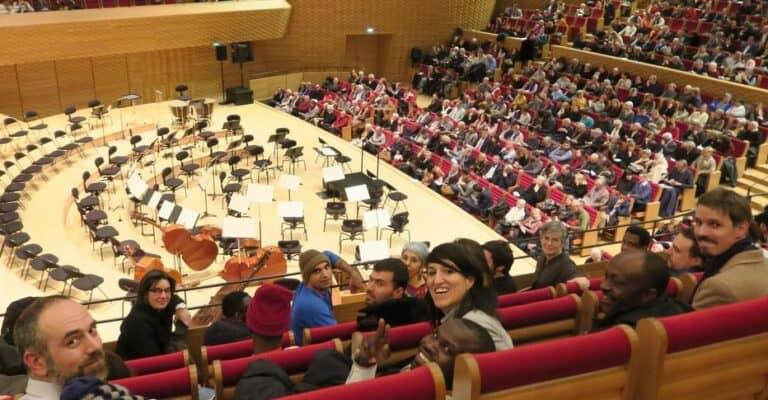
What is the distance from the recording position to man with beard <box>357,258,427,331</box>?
3.31 meters

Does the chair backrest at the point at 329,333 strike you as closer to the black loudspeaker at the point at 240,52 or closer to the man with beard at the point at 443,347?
the man with beard at the point at 443,347

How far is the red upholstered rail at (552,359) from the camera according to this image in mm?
1984

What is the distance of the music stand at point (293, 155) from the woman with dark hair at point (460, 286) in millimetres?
10703

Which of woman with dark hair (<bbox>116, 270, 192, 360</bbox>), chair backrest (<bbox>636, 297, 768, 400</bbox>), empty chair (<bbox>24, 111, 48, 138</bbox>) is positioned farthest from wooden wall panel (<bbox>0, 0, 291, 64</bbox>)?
chair backrest (<bbox>636, 297, 768, 400</bbox>)

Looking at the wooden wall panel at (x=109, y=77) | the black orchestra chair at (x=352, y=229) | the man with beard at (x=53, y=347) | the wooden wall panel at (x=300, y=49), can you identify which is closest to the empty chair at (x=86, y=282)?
the black orchestra chair at (x=352, y=229)

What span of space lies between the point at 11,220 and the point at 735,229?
9.56 metres

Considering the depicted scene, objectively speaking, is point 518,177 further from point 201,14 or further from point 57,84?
point 57,84

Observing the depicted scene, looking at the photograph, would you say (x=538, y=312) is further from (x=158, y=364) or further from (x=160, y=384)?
(x=158, y=364)

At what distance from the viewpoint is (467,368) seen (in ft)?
6.32

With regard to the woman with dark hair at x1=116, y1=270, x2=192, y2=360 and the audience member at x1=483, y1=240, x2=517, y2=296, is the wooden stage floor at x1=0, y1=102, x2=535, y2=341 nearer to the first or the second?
the woman with dark hair at x1=116, y1=270, x2=192, y2=360

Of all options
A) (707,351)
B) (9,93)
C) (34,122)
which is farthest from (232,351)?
(9,93)

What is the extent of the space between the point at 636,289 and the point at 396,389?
3.66ft

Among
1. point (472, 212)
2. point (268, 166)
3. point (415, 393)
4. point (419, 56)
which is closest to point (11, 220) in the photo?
point (268, 166)

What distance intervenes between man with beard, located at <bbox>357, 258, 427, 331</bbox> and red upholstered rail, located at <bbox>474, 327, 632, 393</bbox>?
4.12 ft
